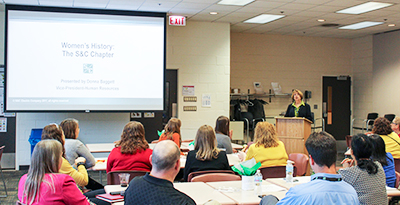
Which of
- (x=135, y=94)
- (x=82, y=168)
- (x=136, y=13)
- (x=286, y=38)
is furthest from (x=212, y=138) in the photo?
(x=286, y=38)

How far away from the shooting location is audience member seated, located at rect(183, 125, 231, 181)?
3.75 m

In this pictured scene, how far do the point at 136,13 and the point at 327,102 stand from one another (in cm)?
618

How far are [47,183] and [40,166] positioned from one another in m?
0.12

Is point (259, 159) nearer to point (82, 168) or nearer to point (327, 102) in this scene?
point (82, 168)

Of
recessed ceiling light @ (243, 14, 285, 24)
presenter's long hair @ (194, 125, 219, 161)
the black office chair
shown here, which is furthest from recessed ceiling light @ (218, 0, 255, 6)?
the black office chair

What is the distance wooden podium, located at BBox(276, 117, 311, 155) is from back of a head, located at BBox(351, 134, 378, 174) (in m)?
3.52

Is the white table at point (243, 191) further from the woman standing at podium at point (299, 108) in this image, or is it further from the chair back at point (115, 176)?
the woman standing at podium at point (299, 108)

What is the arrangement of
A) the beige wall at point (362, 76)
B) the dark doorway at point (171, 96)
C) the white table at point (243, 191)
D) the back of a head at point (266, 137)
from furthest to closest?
the beige wall at point (362, 76)
the dark doorway at point (171, 96)
the back of a head at point (266, 137)
the white table at point (243, 191)

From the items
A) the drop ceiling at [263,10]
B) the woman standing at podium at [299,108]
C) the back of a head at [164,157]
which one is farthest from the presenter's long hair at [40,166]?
the woman standing at podium at [299,108]

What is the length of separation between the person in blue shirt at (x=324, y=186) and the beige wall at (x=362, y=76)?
360 inches

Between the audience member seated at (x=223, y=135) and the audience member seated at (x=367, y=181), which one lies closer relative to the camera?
the audience member seated at (x=367, y=181)

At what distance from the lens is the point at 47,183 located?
7.70 ft

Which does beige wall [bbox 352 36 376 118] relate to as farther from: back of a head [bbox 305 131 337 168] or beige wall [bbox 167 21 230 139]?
back of a head [bbox 305 131 337 168]

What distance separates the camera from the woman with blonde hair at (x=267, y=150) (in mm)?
4082
